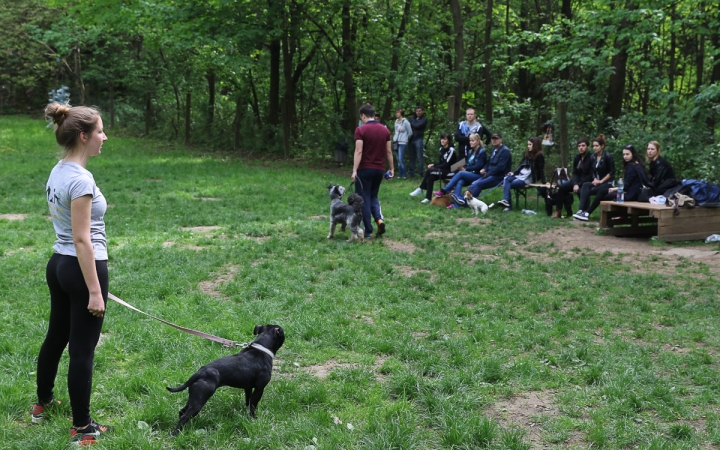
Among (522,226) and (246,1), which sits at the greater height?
(246,1)

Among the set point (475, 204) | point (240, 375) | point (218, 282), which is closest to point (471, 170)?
point (475, 204)

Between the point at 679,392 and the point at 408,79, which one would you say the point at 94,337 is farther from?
the point at 408,79

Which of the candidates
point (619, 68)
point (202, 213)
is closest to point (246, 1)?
point (202, 213)

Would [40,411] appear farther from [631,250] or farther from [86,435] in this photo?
[631,250]

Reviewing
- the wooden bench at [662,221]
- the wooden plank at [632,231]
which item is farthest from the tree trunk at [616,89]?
the wooden bench at [662,221]

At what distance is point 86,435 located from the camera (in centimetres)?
349

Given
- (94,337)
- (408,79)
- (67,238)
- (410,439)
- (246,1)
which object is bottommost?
(410,439)

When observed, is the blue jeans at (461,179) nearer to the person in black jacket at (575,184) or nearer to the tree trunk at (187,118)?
the person in black jacket at (575,184)

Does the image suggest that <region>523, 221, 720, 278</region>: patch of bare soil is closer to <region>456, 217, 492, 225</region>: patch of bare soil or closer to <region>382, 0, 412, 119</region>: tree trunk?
<region>456, 217, 492, 225</region>: patch of bare soil

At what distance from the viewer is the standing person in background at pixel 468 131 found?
1373 centimetres

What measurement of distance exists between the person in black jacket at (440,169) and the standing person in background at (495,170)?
2.59ft

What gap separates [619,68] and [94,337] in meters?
16.3

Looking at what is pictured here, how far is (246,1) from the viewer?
1786cm

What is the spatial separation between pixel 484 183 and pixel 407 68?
7193 millimetres
